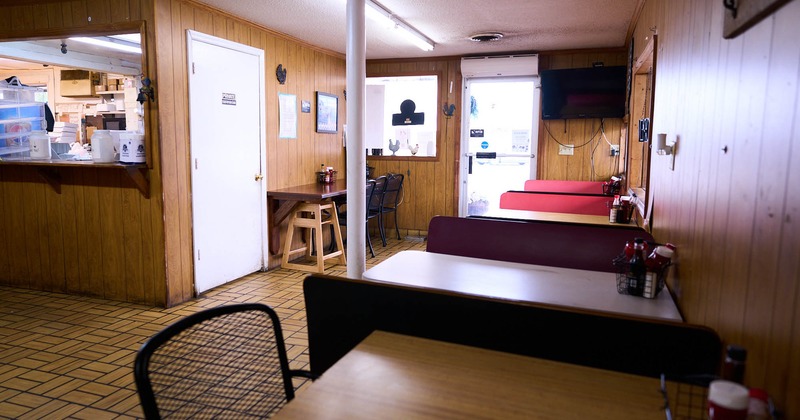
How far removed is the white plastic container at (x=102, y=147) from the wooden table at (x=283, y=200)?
5.04 feet

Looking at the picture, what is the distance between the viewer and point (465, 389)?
4.16 feet

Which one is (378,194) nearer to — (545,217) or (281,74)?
(281,74)

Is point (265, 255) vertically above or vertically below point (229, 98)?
below

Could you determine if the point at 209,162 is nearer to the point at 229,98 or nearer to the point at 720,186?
the point at 229,98

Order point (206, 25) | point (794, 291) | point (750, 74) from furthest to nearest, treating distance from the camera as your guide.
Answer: point (206, 25) < point (750, 74) < point (794, 291)

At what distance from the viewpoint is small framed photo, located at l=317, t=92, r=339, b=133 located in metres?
6.21

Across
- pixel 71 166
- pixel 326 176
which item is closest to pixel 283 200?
pixel 326 176

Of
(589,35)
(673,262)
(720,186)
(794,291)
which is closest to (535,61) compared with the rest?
(589,35)

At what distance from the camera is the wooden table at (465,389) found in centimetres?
116

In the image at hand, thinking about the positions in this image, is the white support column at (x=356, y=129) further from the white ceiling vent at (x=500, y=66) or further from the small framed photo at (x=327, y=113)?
the white ceiling vent at (x=500, y=66)

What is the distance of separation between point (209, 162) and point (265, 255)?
1.24 metres

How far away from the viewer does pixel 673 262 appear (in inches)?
81.7

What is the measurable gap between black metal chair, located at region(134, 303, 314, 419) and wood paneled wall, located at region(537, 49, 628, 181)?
18.1 feet

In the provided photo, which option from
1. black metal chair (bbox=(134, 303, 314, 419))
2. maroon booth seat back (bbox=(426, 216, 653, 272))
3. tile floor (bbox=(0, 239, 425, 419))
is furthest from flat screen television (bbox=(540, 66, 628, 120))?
black metal chair (bbox=(134, 303, 314, 419))
